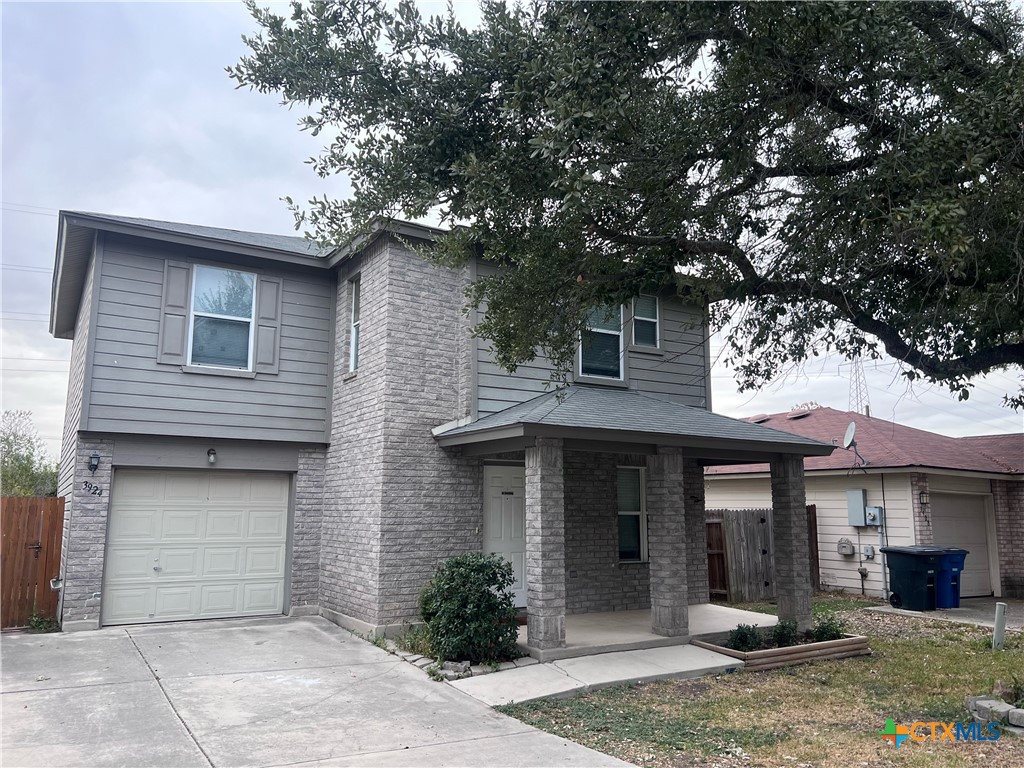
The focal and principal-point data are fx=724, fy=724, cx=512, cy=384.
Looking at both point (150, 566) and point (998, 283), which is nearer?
point (998, 283)

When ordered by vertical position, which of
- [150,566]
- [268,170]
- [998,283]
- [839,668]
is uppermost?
[268,170]

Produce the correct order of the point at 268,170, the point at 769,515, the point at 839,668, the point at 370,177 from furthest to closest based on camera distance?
the point at 769,515 → the point at 268,170 → the point at 839,668 → the point at 370,177

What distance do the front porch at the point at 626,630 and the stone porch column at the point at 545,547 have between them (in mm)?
259

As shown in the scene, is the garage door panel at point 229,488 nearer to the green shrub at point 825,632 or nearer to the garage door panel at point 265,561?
the garage door panel at point 265,561

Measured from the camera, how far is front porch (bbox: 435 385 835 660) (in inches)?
346

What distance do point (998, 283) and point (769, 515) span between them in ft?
31.6

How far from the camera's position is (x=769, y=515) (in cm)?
1533

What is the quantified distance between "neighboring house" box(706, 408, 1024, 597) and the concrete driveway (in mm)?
11509

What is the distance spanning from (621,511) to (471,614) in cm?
463

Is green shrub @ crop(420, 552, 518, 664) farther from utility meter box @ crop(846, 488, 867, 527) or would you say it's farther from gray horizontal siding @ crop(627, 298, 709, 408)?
utility meter box @ crop(846, 488, 867, 527)

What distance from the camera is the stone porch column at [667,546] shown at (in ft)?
31.5

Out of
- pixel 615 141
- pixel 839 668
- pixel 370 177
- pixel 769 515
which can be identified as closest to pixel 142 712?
pixel 370 177

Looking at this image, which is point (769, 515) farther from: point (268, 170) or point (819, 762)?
point (268, 170)

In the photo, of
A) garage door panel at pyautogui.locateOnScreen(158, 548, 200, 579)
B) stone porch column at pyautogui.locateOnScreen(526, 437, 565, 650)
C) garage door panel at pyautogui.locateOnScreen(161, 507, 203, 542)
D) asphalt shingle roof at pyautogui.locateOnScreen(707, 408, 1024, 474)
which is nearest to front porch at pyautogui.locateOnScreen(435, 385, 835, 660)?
stone porch column at pyautogui.locateOnScreen(526, 437, 565, 650)
